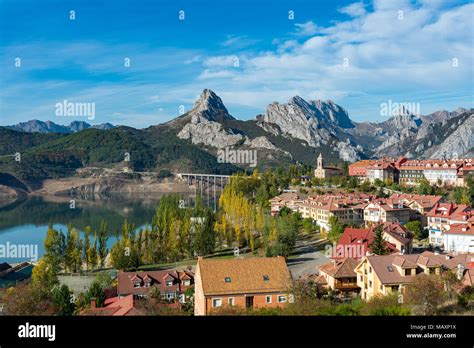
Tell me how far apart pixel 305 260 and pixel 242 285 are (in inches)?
249

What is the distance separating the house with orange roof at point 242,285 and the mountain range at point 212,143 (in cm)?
3866

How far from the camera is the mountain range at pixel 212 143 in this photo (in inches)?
1848

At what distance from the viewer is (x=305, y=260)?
1144cm

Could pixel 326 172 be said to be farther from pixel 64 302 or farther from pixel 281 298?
pixel 281 298

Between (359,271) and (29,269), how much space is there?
8.43m

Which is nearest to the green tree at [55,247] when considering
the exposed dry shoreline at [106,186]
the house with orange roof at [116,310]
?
the house with orange roof at [116,310]

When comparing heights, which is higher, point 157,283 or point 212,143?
point 212,143

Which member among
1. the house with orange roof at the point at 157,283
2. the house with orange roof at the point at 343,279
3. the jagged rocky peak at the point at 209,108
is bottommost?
the house with orange roof at the point at 157,283

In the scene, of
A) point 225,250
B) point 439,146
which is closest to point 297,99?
point 439,146

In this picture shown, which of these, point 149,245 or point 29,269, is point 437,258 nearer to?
point 149,245

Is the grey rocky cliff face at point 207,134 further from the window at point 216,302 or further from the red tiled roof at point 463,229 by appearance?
the window at point 216,302

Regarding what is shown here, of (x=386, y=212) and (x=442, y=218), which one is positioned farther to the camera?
(x=386, y=212)

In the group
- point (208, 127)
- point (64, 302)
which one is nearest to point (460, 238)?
point (64, 302)

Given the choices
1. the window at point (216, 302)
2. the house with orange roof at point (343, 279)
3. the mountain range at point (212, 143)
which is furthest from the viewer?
the mountain range at point (212, 143)
